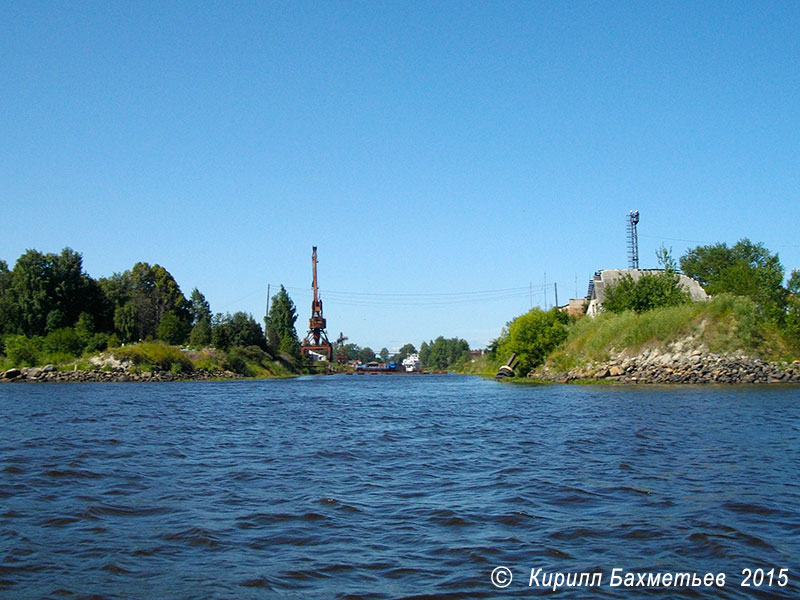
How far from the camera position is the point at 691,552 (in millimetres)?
7809

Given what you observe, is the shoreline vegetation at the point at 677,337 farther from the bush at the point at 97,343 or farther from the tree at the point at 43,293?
the tree at the point at 43,293

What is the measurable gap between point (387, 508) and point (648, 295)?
50436 mm

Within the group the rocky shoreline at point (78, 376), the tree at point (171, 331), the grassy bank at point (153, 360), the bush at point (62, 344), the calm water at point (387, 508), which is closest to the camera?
the calm water at point (387, 508)

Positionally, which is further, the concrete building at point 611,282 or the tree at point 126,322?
the concrete building at point 611,282

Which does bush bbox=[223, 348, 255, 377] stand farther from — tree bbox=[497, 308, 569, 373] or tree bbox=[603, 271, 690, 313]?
tree bbox=[603, 271, 690, 313]

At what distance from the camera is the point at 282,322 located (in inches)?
4313

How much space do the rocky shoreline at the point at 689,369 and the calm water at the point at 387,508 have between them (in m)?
21.7

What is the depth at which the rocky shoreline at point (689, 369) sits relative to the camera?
39812 millimetres

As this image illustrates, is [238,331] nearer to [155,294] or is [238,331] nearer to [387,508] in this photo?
[155,294]

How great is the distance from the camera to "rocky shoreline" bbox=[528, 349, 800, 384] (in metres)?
39.8

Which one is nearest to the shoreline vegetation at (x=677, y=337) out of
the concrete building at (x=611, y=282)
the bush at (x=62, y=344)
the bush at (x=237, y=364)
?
the concrete building at (x=611, y=282)

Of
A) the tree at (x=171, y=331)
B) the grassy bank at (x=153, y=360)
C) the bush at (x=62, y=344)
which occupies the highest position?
the tree at (x=171, y=331)

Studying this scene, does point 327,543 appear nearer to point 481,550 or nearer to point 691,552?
point 481,550

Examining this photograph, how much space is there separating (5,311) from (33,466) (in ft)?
198
